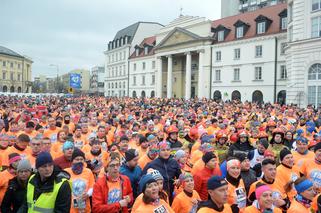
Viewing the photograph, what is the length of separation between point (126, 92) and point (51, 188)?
68.7 meters

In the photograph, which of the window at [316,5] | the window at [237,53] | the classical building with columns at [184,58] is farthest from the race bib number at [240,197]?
the classical building with columns at [184,58]

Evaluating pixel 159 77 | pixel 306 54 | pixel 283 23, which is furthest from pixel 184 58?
Result: pixel 306 54

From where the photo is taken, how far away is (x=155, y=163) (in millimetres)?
6223

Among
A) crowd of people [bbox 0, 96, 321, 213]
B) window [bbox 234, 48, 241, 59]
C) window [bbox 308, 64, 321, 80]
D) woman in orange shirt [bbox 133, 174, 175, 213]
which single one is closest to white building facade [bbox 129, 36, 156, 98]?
window [bbox 234, 48, 241, 59]

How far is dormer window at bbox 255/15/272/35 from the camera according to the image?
140ft

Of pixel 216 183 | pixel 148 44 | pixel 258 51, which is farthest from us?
pixel 148 44

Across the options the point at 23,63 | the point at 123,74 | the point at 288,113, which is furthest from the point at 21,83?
the point at 288,113

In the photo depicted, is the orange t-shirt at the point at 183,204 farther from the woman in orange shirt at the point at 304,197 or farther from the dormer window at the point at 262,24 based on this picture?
the dormer window at the point at 262,24

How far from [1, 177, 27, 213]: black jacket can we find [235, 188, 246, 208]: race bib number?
11.1 feet

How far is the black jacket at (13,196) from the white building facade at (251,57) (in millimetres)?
38912

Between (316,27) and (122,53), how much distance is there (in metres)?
51.8

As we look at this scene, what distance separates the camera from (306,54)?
29266 mm

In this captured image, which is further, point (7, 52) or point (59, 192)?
point (7, 52)

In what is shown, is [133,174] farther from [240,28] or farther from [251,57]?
[240,28]
